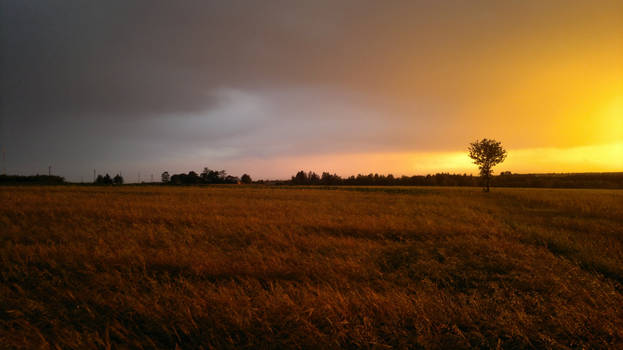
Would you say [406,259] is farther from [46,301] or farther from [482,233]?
[46,301]

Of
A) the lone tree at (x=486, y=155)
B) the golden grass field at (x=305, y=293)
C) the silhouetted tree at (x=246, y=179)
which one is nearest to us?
the golden grass field at (x=305, y=293)

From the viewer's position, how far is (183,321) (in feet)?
9.68

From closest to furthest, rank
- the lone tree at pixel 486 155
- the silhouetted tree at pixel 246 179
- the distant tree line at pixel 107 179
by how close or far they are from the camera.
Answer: the lone tree at pixel 486 155 → the distant tree line at pixel 107 179 → the silhouetted tree at pixel 246 179

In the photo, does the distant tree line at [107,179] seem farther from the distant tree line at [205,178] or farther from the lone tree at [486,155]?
the lone tree at [486,155]

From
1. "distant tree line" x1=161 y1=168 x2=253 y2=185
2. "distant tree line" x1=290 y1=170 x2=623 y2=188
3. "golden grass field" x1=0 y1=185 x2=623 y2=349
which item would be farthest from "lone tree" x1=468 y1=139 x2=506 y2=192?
"distant tree line" x1=161 y1=168 x2=253 y2=185

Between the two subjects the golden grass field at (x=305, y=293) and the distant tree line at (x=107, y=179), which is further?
the distant tree line at (x=107, y=179)

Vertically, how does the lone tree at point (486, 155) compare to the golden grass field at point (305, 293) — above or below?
above

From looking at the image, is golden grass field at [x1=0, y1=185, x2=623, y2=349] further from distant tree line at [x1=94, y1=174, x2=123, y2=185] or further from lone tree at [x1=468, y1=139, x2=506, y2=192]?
distant tree line at [x1=94, y1=174, x2=123, y2=185]

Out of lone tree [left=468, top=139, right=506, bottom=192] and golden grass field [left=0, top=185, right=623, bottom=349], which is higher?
lone tree [left=468, top=139, right=506, bottom=192]

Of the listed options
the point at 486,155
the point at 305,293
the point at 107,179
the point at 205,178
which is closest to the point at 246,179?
the point at 205,178

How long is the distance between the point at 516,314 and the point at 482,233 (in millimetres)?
6145

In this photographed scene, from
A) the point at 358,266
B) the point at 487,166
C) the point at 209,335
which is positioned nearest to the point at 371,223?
the point at 358,266

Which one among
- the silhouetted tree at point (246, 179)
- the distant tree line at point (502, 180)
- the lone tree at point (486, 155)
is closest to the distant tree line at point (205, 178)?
the silhouetted tree at point (246, 179)

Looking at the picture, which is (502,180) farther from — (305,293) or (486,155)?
(305,293)
